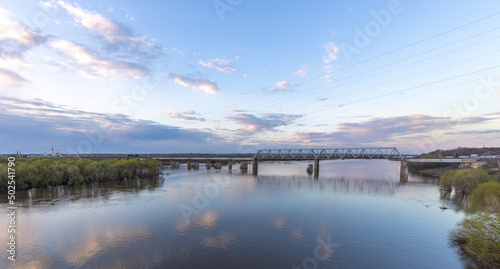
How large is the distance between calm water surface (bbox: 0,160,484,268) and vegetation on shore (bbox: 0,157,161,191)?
937cm

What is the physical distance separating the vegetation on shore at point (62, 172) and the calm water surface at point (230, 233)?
9372 millimetres

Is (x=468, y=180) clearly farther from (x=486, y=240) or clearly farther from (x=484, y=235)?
(x=484, y=235)

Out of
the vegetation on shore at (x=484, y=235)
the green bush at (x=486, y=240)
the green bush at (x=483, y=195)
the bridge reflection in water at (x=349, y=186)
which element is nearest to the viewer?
the green bush at (x=486, y=240)

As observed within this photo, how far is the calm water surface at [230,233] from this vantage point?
2381 centimetres

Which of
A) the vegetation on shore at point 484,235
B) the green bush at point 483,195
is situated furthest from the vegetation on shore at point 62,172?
the green bush at point 483,195

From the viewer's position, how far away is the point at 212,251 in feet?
84.6

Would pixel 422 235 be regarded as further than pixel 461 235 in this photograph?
Yes

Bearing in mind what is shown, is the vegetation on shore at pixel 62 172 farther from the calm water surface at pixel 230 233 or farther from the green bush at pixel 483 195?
the green bush at pixel 483 195

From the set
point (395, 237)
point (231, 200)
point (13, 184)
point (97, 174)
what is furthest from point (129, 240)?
point (97, 174)

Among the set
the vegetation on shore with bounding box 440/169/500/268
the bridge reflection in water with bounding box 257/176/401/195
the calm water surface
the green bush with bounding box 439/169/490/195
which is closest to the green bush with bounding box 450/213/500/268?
the vegetation on shore with bounding box 440/169/500/268

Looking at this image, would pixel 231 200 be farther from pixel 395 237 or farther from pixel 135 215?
pixel 395 237

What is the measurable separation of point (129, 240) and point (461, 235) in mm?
43212

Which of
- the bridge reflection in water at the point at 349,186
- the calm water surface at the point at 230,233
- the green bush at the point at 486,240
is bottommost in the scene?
the bridge reflection in water at the point at 349,186

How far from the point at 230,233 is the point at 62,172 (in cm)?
6272
